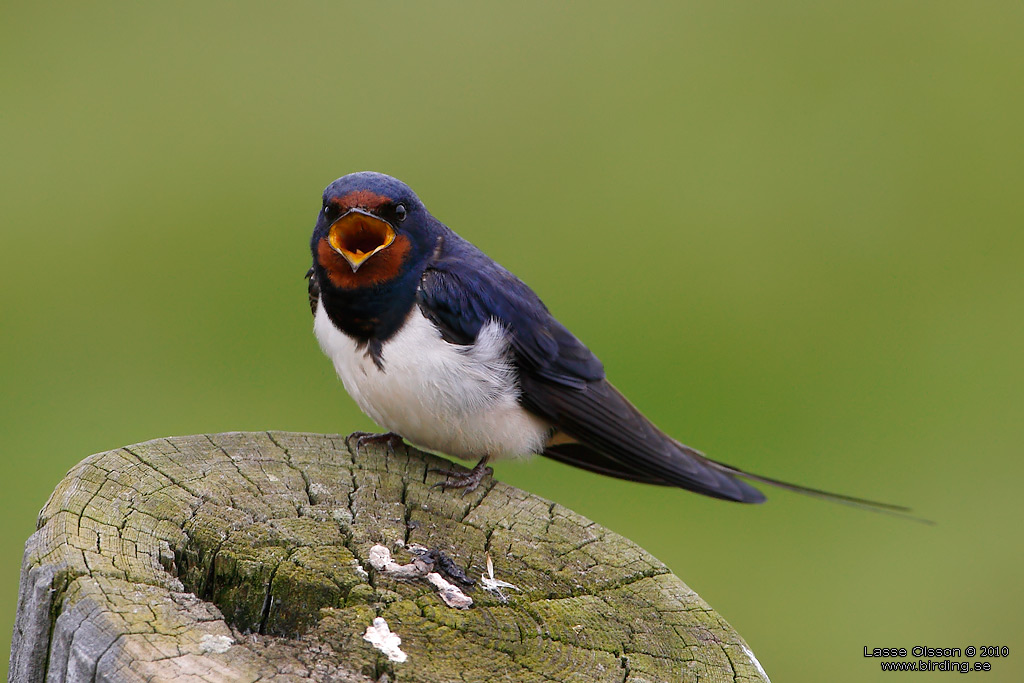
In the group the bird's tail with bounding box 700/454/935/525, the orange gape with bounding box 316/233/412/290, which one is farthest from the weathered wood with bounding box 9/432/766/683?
the bird's tail with bounding box 700/454/935/525

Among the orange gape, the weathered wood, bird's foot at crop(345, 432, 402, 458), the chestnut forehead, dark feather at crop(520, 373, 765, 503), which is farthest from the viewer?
dark feather at crop(520, 373, 765, 503)

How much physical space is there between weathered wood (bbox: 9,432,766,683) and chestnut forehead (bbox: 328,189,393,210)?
0.74 meters

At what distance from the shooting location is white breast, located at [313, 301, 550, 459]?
333cm

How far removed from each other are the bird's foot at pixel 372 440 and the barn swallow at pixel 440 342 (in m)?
0.03

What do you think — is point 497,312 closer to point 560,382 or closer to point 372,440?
point 560,382

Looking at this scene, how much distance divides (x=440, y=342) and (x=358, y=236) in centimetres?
38

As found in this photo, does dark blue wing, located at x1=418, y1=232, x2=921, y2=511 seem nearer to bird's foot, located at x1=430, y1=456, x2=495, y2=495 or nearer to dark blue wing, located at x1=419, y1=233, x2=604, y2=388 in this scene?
dark blue wing, located at x1=419, y1=233, x2=604, y2=388

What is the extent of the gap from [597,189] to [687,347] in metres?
1.67

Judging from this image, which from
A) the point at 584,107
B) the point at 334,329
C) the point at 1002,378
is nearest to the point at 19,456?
the point at 334,329

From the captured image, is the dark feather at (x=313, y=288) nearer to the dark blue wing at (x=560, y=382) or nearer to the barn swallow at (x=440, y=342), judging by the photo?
the barn swallow at (x=440, y=342)

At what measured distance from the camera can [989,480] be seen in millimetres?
6531

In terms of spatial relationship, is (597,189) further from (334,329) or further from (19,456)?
(334,329)

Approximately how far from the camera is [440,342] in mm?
3373

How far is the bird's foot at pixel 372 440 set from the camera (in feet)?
9.69
